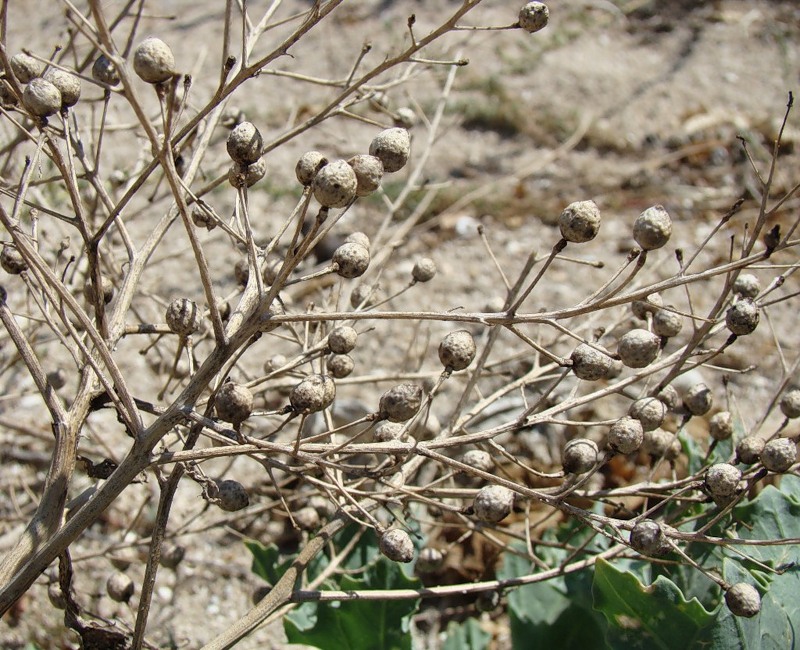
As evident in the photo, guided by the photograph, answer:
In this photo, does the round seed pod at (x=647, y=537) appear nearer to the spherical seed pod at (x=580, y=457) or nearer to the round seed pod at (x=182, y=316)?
the spherical seed pod at (x=580, y=457)

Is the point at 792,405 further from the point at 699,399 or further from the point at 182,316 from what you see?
the point at 182,316

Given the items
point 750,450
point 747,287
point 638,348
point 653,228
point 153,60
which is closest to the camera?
point 153,60

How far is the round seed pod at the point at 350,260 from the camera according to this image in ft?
4.46

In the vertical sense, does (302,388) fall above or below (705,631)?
above

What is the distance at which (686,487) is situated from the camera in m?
1.63

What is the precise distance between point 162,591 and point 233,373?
0.72 metres

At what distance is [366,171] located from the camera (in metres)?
1.23

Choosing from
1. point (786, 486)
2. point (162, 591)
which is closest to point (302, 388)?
point (786, 486)

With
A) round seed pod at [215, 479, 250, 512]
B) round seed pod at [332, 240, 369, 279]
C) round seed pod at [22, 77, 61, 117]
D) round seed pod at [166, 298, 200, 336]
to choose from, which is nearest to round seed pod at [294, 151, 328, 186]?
round seed pod at [332, 240, 369, 279]

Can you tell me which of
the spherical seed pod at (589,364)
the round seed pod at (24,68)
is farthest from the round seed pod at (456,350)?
the round seed pod at (24,68)

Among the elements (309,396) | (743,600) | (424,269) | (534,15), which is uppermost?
(534,15)

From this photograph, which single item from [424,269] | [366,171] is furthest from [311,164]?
[424,269]

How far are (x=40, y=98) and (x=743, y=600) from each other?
150 cm

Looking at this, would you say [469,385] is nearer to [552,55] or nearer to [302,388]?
[302,388]
